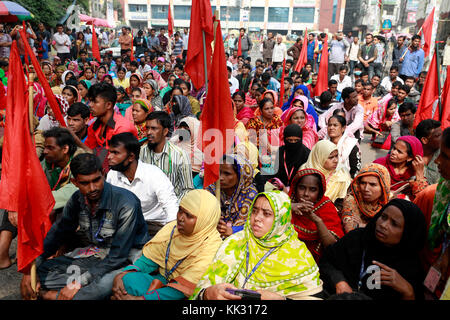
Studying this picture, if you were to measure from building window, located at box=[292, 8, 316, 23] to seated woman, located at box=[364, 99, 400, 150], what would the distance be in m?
61.8

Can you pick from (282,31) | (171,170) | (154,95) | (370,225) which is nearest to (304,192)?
(370,225)

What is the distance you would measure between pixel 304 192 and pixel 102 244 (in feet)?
5.61

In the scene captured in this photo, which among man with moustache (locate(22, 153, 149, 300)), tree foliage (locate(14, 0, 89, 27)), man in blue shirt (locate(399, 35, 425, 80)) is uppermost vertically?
tree foliage (locate(14, 0, 89, 27))

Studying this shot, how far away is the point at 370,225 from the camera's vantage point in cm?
239

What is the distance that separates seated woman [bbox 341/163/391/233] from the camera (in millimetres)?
3145

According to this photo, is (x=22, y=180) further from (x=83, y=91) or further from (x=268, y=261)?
(x=83, y=91)

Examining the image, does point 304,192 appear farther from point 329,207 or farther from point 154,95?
point 154,95

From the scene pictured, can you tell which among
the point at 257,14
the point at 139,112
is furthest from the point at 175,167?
the point at 257,14

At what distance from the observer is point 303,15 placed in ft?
208

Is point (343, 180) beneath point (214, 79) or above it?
beneath

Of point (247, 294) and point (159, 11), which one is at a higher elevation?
point (159, 11)

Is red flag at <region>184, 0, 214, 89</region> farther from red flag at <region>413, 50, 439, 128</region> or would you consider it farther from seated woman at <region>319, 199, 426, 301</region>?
red flag at <region>413, 50, 439, 128</region>

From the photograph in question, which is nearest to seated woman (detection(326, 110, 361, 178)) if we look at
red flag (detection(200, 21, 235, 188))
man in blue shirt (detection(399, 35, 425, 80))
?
red flag (detection(200, 21, 235, 188))

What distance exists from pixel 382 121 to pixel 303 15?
2453 inches
